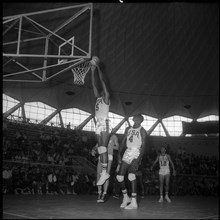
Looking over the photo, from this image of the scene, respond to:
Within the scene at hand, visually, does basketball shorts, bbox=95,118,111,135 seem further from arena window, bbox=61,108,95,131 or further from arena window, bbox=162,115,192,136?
arena window, bbox=162,115,192,136

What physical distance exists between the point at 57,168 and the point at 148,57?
1212 cm

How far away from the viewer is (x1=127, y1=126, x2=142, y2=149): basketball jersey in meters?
6.68

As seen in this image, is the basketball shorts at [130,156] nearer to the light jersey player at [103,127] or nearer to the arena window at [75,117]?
the light jersey player at [103,127]

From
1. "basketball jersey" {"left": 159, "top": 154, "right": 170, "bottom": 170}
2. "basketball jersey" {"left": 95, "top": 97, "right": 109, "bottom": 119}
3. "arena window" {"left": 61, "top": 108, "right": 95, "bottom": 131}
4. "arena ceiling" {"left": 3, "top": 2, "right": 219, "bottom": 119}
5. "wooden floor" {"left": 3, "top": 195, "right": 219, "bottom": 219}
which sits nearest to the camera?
"wooden floor" {"left": 3, "top": 195, "right": 219, "bottom": 219}

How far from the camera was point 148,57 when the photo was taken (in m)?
23.7

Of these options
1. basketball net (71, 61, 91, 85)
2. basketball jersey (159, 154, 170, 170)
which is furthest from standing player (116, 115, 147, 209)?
basketball jersey (159, 154, 170, 170)

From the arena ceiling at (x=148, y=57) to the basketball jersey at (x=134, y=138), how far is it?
1223cm

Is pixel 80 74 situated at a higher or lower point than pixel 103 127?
higher

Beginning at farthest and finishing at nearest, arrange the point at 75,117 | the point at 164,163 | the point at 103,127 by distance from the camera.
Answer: the point at 75,117 < the point at 164,163 < the point at 103,127

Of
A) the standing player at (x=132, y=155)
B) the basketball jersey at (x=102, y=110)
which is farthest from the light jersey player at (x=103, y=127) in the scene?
the standing player at (x=132, y=155)

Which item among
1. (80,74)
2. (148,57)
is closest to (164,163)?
(80,74)

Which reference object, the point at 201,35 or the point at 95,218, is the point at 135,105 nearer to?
the point at 201,35

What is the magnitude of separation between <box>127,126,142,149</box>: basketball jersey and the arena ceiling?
40.1ft

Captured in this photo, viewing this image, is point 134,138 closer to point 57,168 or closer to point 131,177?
point 131,177
